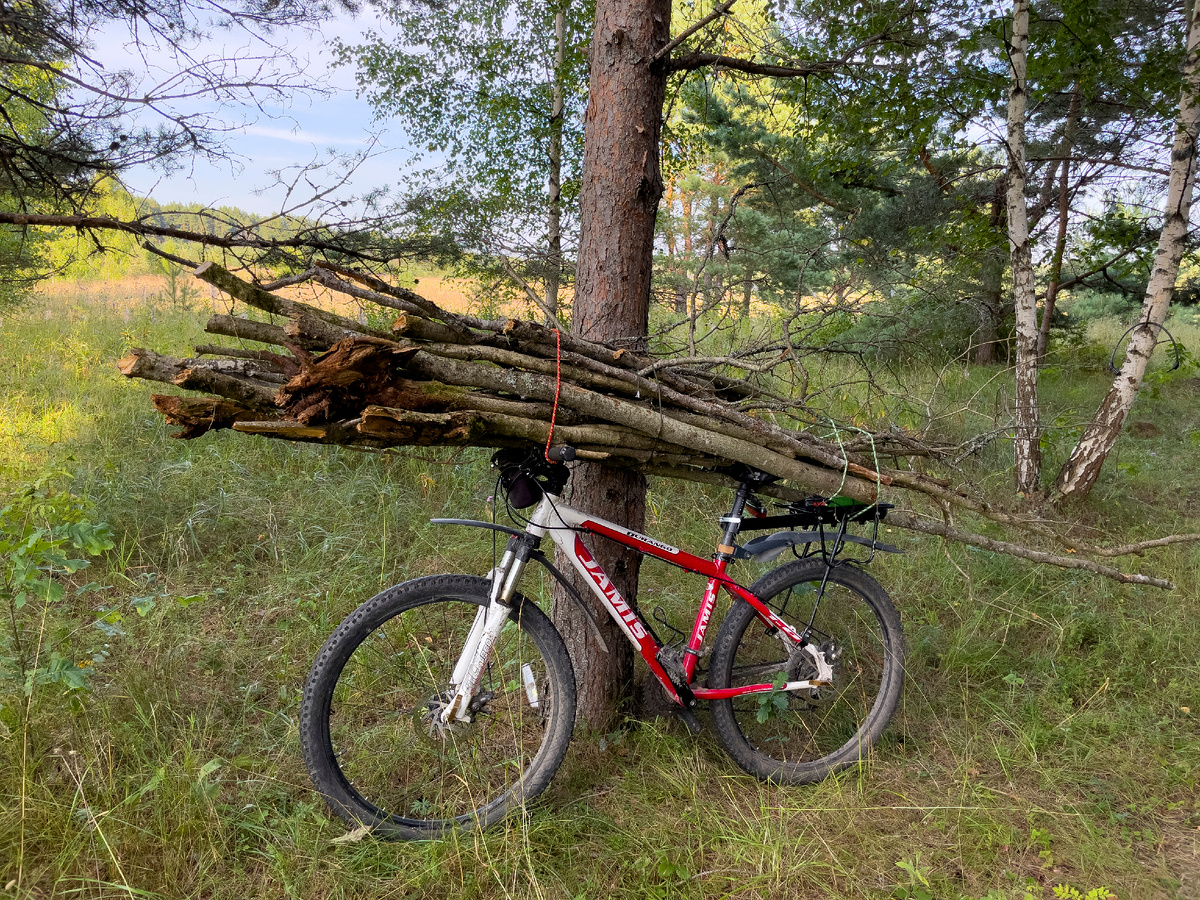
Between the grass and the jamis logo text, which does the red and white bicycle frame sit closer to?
the jamis logo text

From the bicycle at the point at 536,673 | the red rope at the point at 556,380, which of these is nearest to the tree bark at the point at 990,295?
the bicycle at the point at 536,673

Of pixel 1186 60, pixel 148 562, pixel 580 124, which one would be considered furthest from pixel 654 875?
pixel 580 124

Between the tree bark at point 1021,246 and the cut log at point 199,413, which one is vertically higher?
the tree bark at point 1021,246

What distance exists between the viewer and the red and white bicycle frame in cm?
222

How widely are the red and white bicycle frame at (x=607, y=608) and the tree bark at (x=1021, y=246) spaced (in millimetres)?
3810

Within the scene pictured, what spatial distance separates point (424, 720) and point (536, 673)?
0.75 m

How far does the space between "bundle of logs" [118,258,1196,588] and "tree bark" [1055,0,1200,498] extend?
2886 millimetres

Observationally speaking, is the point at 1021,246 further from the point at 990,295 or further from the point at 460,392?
the point at 460,392

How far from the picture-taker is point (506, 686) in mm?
2678

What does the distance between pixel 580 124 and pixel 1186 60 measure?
5.88 meters

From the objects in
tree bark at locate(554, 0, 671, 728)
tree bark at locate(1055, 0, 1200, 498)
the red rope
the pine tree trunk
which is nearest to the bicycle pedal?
tree bark at locate(554, 0, 671, 728)

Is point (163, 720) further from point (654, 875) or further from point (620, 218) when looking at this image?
point (620, 218)

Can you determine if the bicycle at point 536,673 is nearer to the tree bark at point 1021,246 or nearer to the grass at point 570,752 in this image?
the grass at point 570,752

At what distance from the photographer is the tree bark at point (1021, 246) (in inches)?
206
